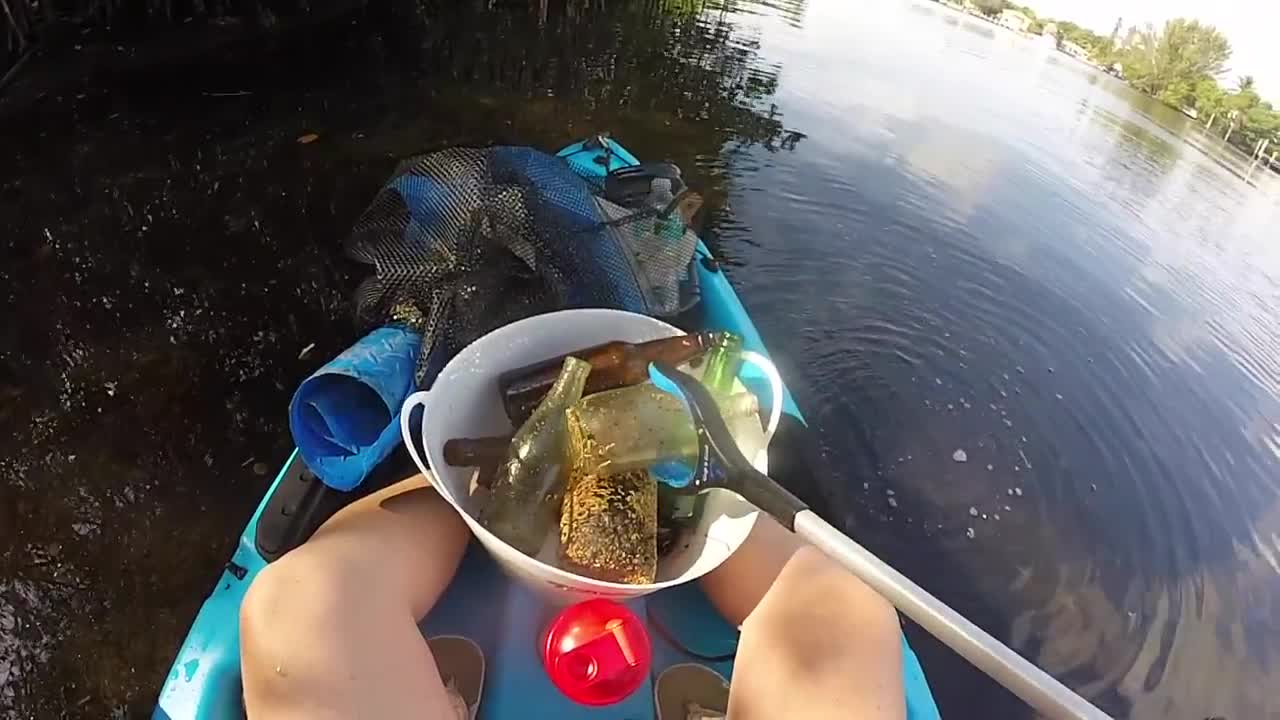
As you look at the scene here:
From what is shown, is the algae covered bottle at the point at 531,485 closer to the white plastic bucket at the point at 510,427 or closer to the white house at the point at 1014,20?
the white plastic bucket at the point at 510,427

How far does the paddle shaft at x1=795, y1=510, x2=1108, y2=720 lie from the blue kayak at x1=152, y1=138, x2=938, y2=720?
14.0 inches

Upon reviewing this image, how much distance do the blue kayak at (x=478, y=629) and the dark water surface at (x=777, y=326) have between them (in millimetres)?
496

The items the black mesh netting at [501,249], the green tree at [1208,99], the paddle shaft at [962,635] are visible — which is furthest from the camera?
the green tree at [1208,99]

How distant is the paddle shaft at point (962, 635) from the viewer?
0.93 metres

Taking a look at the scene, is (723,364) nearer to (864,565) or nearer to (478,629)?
(864,565)

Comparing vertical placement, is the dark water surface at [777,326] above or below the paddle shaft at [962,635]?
below

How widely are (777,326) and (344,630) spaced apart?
2.21 metres

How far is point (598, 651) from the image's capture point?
1134mm

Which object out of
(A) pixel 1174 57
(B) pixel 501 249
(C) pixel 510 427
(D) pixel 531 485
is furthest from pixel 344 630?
(A) pixel 1174 57

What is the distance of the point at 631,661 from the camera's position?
44.4 inches

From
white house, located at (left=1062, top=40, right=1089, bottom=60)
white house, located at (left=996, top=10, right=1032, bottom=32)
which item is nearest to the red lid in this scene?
white house, located at (left=1062, top=40, right=1089, bottom=60)

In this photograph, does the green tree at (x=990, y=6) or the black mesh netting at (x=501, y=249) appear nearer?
the black mesh netting at (x=501, y=249)

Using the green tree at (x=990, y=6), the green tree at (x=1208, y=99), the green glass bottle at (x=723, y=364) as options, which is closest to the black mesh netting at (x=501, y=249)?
the green glass bottle at (x=723, y=364)

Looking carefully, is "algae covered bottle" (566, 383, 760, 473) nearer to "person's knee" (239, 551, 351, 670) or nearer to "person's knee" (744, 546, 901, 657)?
"person's knee" (744, 546, 901, 657)
